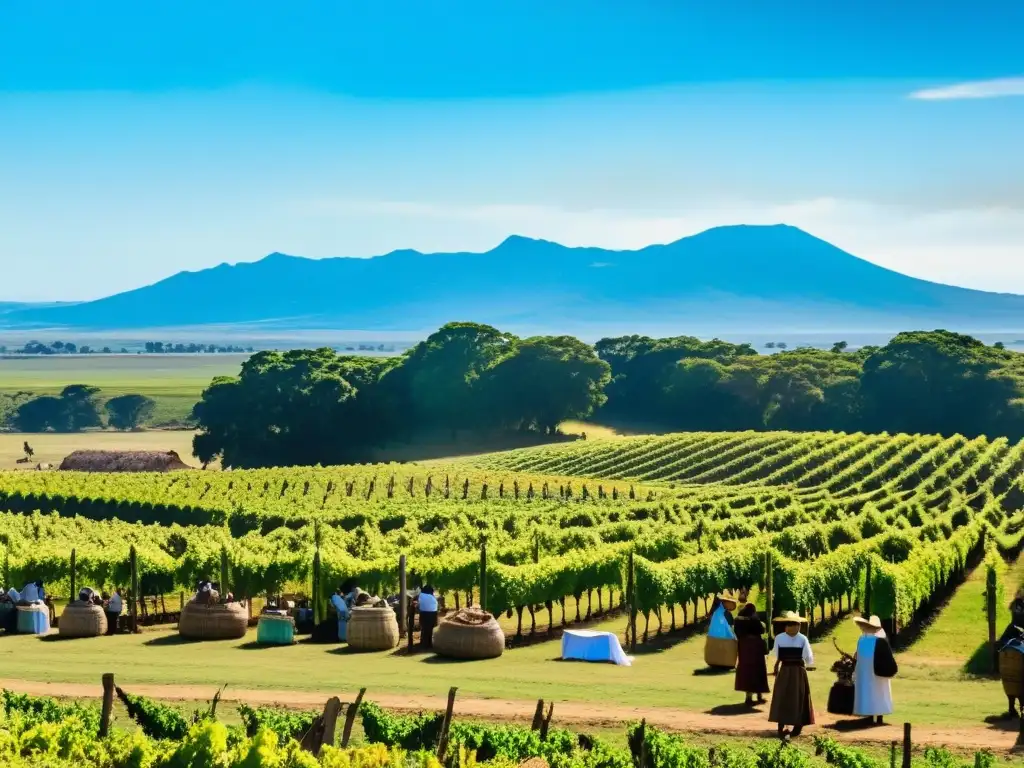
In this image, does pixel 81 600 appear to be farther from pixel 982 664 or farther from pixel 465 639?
pixel 982 664

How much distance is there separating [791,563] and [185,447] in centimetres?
10841

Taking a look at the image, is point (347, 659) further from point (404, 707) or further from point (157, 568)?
point (157, 568)

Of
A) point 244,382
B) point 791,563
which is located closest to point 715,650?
point 791,563

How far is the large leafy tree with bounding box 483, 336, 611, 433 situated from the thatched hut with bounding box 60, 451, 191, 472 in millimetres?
27133

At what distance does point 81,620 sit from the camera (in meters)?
28.4

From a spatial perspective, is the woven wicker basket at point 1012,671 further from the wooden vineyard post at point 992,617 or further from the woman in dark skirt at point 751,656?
the wooden vineyard post at point 992,617

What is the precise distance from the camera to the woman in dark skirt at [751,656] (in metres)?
20.0

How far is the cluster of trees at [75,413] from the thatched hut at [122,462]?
246 ft

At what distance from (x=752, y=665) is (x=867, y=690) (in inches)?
69.3

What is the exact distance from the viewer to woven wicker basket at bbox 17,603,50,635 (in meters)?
29.2

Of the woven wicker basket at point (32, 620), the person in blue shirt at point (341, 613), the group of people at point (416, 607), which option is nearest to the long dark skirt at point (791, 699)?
the group of people at point (416, 607)

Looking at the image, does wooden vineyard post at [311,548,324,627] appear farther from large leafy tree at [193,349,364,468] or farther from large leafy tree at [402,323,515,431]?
large leafy tree at [402,323,515,431]

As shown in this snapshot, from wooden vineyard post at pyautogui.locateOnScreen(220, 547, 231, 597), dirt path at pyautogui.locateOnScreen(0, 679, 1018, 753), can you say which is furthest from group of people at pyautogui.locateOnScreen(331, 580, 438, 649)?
dirt path at pyautogui.locateOnScreen(0, 679, 1018, 753)

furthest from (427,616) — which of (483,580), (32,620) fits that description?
(32,620)
